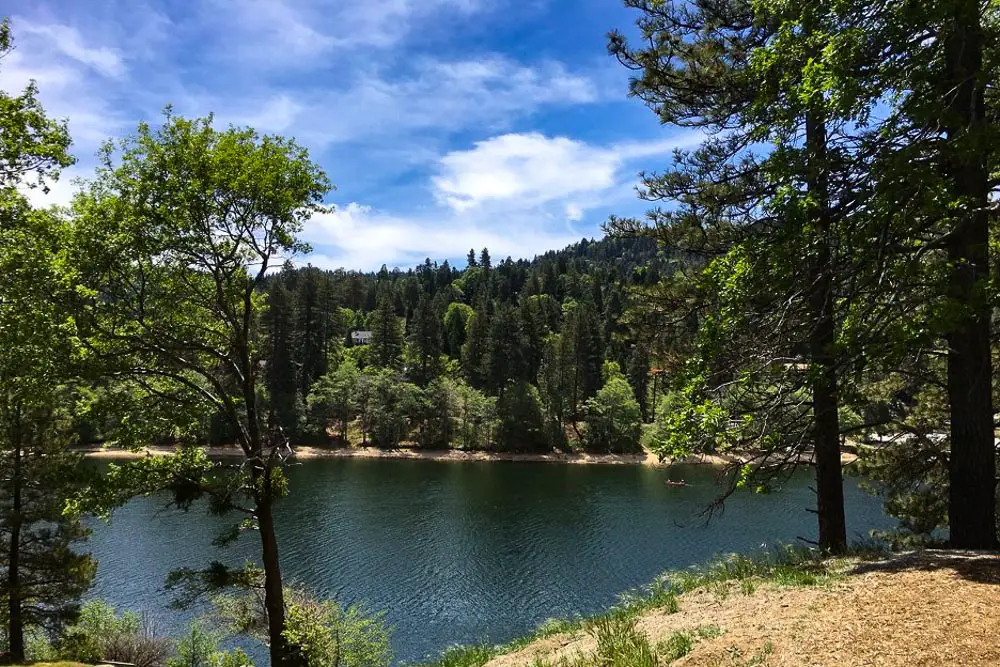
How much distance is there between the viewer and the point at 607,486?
45.5 metres

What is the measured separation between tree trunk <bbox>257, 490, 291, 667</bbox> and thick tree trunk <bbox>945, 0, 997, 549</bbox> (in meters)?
10.4

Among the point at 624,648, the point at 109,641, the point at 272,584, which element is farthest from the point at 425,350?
the point at 624,648

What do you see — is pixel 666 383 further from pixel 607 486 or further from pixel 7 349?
pixel 607 486

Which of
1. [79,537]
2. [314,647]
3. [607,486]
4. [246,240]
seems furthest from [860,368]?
[607,486]

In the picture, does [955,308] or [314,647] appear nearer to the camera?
[955,308]

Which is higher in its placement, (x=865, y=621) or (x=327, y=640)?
(x=865, y=621)

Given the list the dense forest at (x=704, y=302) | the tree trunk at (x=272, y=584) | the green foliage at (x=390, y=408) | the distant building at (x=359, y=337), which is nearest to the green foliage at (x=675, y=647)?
the dense forest at (x=704, y=302)

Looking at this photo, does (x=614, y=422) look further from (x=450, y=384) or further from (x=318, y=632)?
(x=318, y=632)

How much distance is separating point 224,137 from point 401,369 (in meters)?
63.4

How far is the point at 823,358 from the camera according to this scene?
7.53 m

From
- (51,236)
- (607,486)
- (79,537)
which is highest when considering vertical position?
(51,236)

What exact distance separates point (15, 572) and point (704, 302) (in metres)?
17.0

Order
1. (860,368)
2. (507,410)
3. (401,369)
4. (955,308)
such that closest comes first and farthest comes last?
(955,308) → (860,368) → (507,410) → (401,369)

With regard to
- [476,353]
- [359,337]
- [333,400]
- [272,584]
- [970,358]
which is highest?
[359,337]
